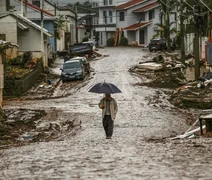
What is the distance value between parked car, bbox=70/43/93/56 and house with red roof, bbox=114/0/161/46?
31.6 metres

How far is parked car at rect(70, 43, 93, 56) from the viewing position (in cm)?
7012

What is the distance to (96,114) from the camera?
105 ft

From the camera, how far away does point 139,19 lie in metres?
109

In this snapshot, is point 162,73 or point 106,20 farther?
point 106,20

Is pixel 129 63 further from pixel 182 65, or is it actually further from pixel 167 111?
pixel 167 111

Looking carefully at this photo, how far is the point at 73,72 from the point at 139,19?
197 ft

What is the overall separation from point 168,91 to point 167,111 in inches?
366

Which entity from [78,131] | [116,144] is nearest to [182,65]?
[78,131]

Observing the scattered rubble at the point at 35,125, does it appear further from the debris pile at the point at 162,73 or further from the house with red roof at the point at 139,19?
the house with red roof at the point at 139,19

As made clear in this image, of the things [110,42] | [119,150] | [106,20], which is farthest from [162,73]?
[106,20]

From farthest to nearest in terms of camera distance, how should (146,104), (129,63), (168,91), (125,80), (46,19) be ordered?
(46,19) → (129,63) → (125,80) → (168,91) → (146,104)

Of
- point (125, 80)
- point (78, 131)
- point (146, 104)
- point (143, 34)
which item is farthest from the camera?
point (143, 34)

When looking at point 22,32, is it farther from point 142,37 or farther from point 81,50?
point 142,37

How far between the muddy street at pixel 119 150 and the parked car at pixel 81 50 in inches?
1300
